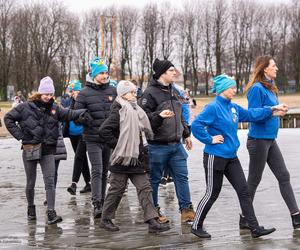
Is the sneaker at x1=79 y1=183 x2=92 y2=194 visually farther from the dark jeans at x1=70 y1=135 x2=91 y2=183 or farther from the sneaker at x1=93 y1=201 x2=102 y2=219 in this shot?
the sneaker at x1=93 y1=201 x2=102 y2=219

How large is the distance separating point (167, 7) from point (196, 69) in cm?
823

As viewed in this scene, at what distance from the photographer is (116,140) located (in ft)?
24.5

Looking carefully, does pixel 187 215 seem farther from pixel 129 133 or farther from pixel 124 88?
pixel 124 88

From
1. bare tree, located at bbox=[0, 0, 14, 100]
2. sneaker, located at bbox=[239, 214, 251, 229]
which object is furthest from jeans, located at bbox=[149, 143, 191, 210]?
bare tree, located at bbox=[0, 0, 14, 100]

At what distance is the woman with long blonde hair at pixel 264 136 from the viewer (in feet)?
24.1

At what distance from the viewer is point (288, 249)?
6.28m

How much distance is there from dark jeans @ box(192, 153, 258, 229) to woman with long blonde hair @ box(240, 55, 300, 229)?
45cm

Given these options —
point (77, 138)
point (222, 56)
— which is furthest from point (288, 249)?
point (222, 56)

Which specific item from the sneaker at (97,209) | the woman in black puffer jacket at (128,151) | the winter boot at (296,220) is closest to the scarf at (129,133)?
the woman in black puffer jacket at (128,151)

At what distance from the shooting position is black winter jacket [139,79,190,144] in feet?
25.7

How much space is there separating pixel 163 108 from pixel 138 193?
3.48ft

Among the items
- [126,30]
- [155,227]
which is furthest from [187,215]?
[126,30]

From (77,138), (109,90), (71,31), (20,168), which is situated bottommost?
(20,168)

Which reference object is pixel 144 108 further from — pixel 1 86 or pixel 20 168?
pixel 1 86
